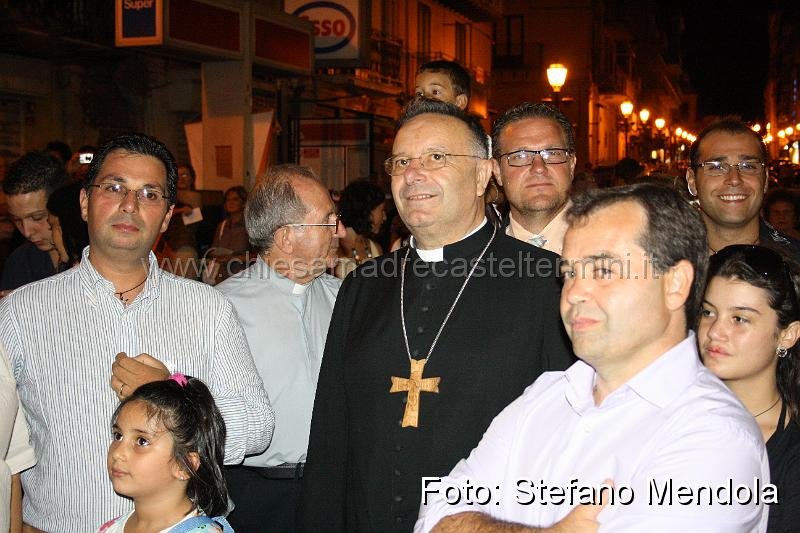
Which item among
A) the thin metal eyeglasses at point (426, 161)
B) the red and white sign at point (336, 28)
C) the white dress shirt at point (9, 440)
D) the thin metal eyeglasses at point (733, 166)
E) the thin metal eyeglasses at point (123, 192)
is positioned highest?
the red and white sign at point (336, 28)

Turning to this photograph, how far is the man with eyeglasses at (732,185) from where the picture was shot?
4.45 m

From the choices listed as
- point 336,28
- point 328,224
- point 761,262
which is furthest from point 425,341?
point 336,28

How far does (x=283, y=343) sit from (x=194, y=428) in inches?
40.1

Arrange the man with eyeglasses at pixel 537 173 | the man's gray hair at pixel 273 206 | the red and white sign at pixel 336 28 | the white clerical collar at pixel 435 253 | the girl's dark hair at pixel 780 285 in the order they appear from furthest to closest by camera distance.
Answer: the red and white sign at pixel 336 28
the man with eyeglasses at pixel 537 173
the man's gray hair at pixel 273 206
the white clerical collar at pixel 435 253
the girl's dark hair at pixel 780 285

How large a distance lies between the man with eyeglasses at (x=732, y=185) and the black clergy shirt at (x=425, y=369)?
1618mm

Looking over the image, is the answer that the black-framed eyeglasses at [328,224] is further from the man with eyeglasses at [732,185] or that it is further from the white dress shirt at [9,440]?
the man with eyeglasses at [732,185]

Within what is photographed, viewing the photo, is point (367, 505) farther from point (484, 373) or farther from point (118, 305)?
point (118, 305)

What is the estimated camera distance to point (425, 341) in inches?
131

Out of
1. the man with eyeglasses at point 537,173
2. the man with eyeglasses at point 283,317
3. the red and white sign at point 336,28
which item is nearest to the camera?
the man with eyeglasses at point 283,317

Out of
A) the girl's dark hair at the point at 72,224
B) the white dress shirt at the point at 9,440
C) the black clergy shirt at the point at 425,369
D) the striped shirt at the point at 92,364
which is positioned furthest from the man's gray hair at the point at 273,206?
the white dress shirt at the point at 9,440

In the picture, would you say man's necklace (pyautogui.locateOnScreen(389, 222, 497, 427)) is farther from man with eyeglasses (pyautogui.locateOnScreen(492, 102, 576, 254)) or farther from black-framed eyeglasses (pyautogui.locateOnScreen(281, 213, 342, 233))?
man with eyeglasses (pyautogui.locateOnScreen(492, 102, 576, 254))

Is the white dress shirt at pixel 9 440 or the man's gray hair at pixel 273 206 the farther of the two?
the man's gray hair at pixel 273 206

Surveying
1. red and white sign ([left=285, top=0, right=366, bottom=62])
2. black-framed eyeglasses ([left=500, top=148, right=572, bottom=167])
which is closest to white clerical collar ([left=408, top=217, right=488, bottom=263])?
black-framed eyeglasses ([left=500, top=148, right=572, bottom=167])

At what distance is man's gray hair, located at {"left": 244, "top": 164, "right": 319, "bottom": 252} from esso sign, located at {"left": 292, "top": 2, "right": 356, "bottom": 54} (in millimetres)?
10846
